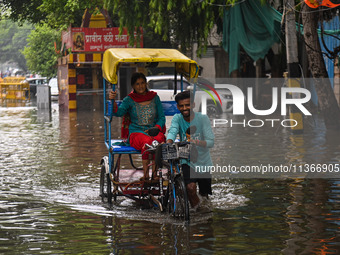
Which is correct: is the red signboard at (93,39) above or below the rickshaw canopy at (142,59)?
above

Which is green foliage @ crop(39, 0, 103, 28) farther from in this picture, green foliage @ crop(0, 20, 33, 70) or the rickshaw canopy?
green foliage @ crop(0, 20, 33, 70)

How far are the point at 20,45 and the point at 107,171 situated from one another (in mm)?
124827

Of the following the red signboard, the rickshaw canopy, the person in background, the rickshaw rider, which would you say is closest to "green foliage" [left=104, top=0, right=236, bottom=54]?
the red signboard

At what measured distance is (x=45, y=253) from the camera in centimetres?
650

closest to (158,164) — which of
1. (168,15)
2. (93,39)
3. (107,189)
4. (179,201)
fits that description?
(179,201)

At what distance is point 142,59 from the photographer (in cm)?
895

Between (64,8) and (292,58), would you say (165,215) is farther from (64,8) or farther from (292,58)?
(64,8)

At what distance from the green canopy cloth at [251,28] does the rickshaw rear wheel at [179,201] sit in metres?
15.2

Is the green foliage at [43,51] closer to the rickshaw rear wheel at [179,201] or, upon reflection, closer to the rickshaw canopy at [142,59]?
the rickshaw canopy at [142,59]

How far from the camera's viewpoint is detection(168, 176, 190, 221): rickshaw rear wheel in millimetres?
7656

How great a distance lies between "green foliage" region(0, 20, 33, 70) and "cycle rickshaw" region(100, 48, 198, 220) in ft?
397

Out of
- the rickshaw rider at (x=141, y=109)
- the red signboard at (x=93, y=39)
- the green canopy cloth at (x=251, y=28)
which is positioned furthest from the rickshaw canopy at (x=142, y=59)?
the red signboard at (x=93, y=39)

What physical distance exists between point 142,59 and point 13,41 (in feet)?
409

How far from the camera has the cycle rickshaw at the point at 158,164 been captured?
7941 mm
